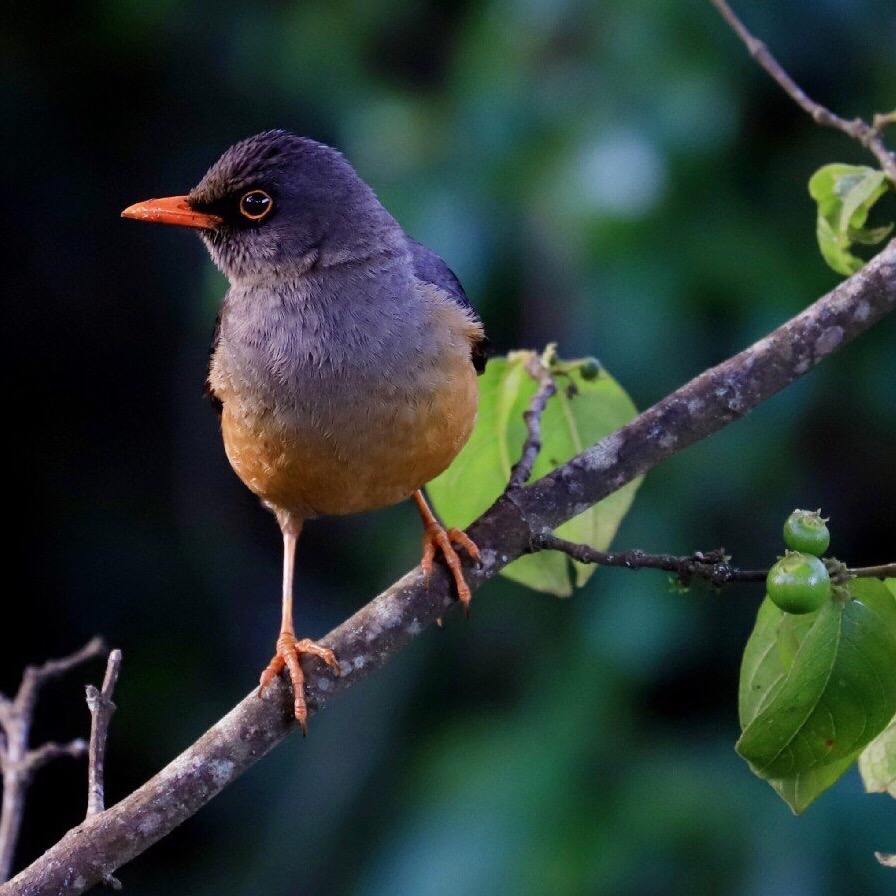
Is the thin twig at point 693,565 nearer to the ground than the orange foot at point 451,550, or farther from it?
farther from it

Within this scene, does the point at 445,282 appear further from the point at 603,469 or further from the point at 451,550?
the point at 603,469

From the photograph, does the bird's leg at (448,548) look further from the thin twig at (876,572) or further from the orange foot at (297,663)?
the thin twig at (876,572)

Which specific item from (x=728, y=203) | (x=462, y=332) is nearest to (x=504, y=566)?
(x=462, y=332)

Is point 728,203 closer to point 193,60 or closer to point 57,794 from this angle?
point 193,60

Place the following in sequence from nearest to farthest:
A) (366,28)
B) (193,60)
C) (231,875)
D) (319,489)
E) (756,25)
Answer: (319,489)
(756,25)
(366,28)
(231,875)
(193,60)

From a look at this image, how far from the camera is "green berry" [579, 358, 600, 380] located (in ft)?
11.1

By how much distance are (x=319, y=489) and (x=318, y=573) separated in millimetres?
2969

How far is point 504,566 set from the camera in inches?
124

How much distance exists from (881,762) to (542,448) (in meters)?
1.36

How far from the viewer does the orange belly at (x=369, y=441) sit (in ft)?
11.1

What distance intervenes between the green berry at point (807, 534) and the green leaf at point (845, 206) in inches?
40.0

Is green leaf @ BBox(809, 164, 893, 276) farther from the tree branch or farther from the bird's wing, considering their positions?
the bird's wing

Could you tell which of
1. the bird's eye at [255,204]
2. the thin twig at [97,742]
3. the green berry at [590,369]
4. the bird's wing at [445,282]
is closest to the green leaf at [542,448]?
the green berry at [590,369]

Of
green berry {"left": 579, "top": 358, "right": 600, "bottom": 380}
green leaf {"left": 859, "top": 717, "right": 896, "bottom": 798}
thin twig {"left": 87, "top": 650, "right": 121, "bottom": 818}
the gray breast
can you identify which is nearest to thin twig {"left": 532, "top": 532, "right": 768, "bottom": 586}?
green leaf {"left": 859, "top": 717, "right": 896, "bottom": 798}
